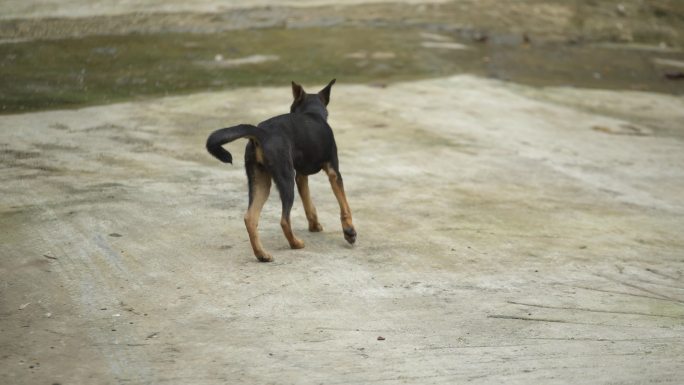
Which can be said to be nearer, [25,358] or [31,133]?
[25,358]

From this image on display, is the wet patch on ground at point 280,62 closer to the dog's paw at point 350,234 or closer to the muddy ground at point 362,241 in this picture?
the muddy ground at point 362,241

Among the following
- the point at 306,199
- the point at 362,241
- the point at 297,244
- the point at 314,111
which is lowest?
the point at 362,241

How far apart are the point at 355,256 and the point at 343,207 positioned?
0.41 meters

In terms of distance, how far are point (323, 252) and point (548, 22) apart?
434 inches

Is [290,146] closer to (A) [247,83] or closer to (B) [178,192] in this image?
(B) [178,192]

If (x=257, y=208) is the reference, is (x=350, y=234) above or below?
below

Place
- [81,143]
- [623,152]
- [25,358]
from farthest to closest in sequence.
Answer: [623,152] < [81,143] < [25,358]

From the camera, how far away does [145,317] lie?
542cm

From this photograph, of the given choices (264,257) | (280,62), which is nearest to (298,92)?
(264,257)

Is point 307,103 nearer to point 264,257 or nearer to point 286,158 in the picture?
point 286,158

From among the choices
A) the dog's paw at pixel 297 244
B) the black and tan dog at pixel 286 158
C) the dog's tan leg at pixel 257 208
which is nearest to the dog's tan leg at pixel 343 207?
the black and tan dog at pixel 286 158

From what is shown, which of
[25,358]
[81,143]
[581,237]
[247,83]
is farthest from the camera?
[247,83]

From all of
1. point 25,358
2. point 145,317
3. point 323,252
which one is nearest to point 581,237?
point 323,252

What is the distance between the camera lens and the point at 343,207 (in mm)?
7008
